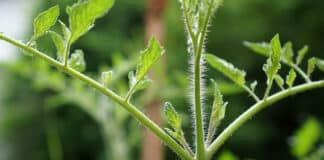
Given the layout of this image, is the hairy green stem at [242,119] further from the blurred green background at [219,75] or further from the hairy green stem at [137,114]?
the blurred green background at [219,75]

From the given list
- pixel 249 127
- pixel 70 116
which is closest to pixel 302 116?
pixel 249 127

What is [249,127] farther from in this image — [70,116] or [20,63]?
[20,63]

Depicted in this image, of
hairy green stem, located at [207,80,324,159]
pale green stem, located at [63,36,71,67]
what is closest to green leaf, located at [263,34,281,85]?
hairy green stem, located at [207,80,324,159]

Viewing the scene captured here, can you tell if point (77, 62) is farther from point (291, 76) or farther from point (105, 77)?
point (291, 76)

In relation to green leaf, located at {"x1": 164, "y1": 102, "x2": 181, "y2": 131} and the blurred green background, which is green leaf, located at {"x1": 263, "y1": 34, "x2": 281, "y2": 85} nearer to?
green leaf, located at {"x1": 164, "y1": 102, "x2": 181, "y2": 131}

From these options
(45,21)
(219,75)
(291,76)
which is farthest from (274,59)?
(219,75)

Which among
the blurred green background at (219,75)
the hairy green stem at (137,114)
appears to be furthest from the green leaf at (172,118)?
the blurred green background at (219,75)
